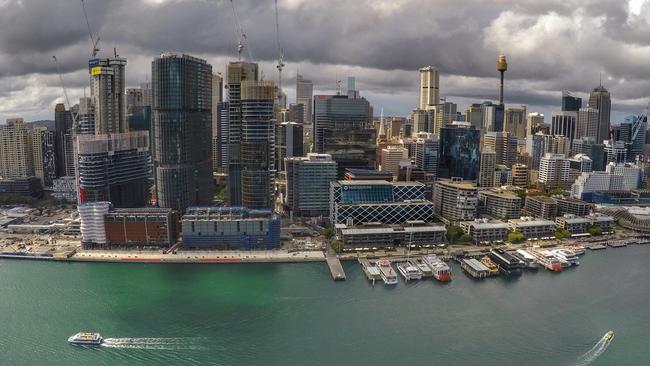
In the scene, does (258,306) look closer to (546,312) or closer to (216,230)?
(216,230)

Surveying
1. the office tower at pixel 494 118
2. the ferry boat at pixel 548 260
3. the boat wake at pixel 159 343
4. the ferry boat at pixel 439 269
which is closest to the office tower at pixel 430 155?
the ferry boat at pixel 548 260

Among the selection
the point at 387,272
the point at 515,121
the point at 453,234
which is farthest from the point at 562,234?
the point at 515,121

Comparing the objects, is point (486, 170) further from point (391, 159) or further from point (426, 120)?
point (426, 120)

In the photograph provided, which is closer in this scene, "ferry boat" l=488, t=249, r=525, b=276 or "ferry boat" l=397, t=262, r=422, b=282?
"ferry boat" l=397, t=262, r=422, b=282

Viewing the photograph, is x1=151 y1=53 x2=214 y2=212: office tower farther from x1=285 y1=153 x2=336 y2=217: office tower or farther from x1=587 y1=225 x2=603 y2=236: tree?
x1=587 y1=225 x2=603 y2=236: tree

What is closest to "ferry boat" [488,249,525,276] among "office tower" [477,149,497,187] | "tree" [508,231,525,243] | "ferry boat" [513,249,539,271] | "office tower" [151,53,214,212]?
"ferry boat" [513,249,539,271]

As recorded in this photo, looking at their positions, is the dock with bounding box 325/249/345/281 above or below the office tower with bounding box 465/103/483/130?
below

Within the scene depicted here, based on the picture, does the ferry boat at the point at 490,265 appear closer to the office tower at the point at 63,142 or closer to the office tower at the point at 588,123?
the office tower at the point at 63,142
